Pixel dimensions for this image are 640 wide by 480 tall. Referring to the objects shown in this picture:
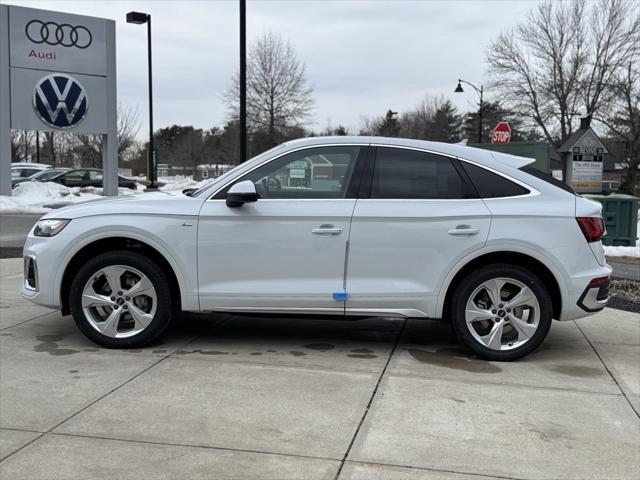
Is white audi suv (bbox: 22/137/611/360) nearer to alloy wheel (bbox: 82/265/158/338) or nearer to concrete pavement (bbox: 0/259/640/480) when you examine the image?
alloy wheel (bbox: 82/265/158/338)

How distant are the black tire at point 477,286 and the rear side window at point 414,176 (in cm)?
65

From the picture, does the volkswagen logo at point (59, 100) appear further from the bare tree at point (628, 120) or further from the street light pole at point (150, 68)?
the bare tree at point (628, 120)

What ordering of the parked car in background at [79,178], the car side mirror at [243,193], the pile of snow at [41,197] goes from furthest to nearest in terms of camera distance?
the parked car in background at [79,178]
the pile of snow at [41,197]
the car side mirror at [243,193]

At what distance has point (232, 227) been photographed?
197 inches

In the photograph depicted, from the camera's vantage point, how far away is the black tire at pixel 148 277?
16.5 feet

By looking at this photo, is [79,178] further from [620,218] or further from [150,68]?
[620,218]

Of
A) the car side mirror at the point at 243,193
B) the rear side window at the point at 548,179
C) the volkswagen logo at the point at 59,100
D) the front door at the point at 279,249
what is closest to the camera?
the car side mirror at the point at 243,193

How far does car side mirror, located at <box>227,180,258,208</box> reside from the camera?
191 inches

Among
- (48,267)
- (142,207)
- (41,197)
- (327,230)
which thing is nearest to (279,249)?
(327,230)

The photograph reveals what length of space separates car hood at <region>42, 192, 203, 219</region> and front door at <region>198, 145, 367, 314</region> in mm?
142

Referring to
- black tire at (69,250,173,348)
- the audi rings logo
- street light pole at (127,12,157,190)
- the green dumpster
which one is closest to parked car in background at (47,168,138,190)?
street light pole at (127,12,157,190)

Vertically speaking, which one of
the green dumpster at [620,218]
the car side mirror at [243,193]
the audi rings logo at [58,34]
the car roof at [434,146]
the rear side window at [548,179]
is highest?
the audi rings logo at [58,34]

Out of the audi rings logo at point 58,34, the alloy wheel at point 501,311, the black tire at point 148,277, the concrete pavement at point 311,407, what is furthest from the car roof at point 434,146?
the audi rings logo at point 58,34

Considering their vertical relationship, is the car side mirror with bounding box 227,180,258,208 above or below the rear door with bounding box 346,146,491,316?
above
